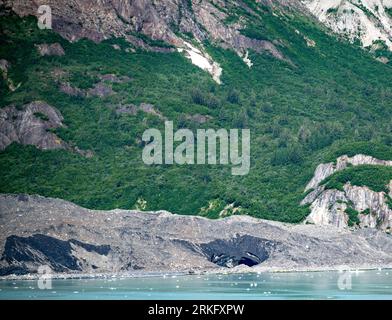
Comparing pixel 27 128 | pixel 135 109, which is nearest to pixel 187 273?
pixel 27 128

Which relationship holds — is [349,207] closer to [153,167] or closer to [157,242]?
[157,242]

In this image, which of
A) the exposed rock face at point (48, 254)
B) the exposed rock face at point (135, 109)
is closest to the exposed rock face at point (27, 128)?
the exposed rock face at point (135, 109)

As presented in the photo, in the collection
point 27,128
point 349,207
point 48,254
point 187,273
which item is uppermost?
point 27,128

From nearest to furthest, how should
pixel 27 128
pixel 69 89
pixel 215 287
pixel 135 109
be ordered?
pixel 215 287 < pixel 27 128 < pixel 135 109 < pixel 69 89

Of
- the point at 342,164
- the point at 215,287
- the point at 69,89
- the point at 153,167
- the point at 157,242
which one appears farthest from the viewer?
the point at 69,89

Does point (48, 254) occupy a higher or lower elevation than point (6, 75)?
lower
